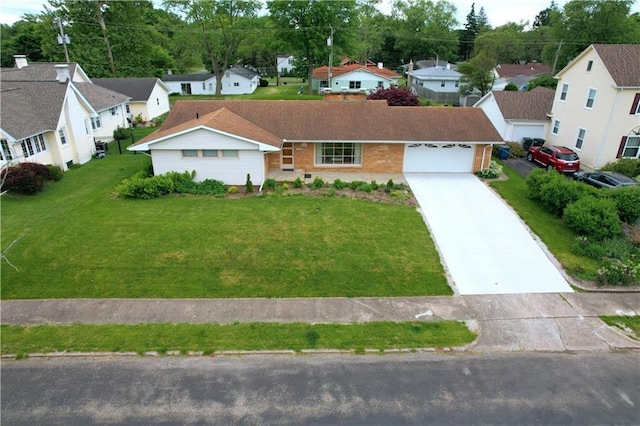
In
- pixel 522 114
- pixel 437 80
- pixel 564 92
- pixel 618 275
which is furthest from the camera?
pixel 437 80

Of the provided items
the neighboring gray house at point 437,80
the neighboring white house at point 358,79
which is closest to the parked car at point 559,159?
the neighboring gray house at point 437,80

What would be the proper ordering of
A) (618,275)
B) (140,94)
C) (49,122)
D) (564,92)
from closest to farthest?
(618,275) < (49,122) < (564,92) < (140,94)

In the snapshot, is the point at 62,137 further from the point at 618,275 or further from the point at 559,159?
the point at 559,159

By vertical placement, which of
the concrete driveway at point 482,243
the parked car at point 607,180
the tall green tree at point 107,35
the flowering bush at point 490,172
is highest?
the tall green tree at point 107,35

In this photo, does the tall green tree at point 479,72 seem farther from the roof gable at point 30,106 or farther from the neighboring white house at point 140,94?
the roof gable at point 30,106

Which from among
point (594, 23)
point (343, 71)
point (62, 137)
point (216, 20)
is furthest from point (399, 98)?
point (216, 20)

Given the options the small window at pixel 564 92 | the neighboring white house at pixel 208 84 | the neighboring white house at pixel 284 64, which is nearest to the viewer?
the small window at pixel 564 92

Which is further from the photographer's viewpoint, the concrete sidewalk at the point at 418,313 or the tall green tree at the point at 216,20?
the tall green tree at the point at 216,20
